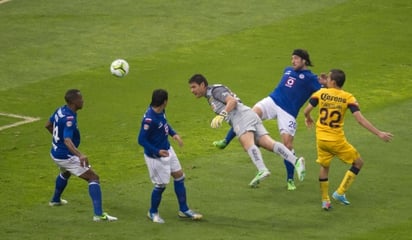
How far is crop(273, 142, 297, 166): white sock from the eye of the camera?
1808 centimetres

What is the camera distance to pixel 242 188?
750 inches

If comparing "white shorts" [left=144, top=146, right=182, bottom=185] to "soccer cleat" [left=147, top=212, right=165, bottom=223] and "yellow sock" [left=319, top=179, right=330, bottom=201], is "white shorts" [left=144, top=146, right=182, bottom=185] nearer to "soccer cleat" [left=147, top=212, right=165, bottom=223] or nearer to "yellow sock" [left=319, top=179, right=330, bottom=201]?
"soccer cleat" [left=147, top=212, right=165, bottom=223]

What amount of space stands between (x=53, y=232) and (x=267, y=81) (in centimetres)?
1094

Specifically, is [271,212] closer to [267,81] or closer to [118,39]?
[267,81]

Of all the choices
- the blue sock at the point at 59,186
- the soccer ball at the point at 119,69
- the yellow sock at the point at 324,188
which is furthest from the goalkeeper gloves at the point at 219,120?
the soccer ball at the point at 119,69

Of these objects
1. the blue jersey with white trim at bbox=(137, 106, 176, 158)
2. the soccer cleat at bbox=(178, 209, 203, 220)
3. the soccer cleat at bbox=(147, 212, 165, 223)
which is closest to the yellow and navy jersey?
the soccer cleat at bbox=(178, 209, 203, 220)

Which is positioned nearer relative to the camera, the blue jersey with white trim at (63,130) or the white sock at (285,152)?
the blue jersey with white trim at (63,130)

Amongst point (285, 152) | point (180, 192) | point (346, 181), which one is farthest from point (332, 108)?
point (180, 192)

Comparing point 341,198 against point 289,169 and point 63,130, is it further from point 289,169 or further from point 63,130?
point 63,130

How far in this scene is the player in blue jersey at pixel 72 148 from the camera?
56.3 ft

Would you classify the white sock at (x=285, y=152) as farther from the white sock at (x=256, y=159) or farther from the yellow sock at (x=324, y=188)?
the yellow sock at (x=324, y=188)

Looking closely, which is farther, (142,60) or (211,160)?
(142,60)

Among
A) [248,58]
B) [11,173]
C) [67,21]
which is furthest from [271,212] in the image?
[67,21]

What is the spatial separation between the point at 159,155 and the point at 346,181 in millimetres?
3192
